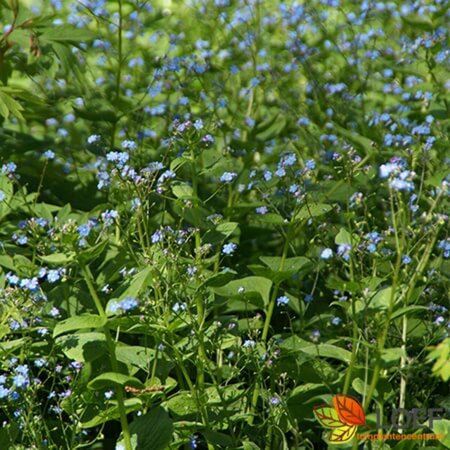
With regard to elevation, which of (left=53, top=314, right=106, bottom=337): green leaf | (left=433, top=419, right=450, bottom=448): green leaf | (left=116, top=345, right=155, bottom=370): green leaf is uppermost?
(left=53, top=314, right=106, bottom=337): green leaf

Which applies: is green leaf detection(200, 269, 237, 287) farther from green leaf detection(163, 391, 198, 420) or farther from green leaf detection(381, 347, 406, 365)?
green leaf detection(381, 347, 406, 365)

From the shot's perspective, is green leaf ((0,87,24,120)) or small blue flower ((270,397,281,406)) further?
green leaf ((0,87,24,120))

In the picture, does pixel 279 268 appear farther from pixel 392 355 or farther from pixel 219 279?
pixel 392 355

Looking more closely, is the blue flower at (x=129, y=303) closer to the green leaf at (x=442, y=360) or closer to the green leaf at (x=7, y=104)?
the green leaf at (x=442, y=360)

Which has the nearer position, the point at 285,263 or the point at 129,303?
the point at 129,303

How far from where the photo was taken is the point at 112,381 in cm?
264

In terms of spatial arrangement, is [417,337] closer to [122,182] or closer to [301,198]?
[301,198]

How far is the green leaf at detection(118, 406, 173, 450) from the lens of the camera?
105 inches


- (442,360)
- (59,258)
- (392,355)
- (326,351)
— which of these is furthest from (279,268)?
(442,360)

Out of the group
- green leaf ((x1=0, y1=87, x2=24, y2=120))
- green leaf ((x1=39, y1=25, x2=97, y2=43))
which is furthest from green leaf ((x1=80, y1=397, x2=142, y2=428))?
green leaf ((x1=39, y1=25, x2=97, y2=43))

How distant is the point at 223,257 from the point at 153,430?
0.93 m

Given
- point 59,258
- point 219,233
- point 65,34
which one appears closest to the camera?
point 59,258

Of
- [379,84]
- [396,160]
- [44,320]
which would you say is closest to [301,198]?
[396,160]

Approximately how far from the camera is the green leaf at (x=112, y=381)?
8.38 ft
